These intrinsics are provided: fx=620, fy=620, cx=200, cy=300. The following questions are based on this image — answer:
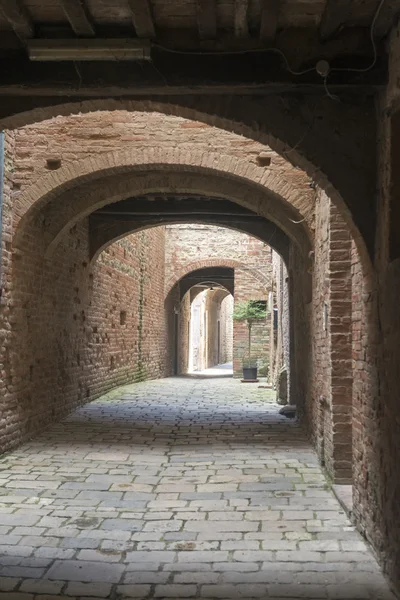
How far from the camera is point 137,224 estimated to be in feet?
38.8

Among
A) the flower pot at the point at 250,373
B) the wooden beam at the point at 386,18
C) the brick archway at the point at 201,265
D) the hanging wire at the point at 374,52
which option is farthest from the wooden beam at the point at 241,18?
the brick archway at the point at 201,265

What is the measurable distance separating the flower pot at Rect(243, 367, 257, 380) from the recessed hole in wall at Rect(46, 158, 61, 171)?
11345 millimetres

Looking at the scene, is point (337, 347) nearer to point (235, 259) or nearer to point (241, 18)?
point (241, 18)

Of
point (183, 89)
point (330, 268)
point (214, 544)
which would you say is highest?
point (183, 89)

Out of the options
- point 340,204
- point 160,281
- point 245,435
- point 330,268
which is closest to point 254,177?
point 330,268

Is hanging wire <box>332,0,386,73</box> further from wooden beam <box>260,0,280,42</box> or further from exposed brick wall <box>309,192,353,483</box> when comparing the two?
exposed brick wall <box>309,192,353,483</box>

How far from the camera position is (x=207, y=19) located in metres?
3.29

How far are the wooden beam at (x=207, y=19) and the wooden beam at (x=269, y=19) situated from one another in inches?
10.0

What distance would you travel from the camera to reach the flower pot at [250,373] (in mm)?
17984

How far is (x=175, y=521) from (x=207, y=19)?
3.40 meters

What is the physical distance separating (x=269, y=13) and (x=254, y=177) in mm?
4590

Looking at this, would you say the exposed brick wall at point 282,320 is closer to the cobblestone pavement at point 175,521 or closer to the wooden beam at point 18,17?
the cobblestone pavement at point 175,521

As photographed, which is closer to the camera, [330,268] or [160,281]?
[330,268]

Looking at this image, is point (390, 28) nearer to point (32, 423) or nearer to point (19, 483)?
point (19, 483)
